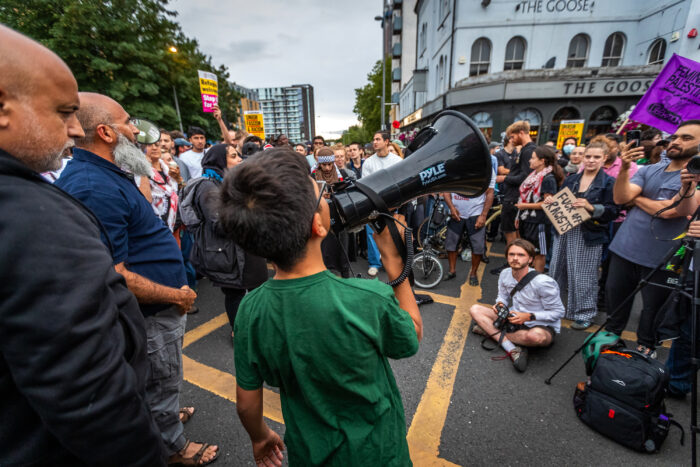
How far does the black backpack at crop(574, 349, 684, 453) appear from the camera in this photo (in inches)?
73.0

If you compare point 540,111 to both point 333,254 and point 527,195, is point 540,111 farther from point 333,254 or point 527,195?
point 333,254

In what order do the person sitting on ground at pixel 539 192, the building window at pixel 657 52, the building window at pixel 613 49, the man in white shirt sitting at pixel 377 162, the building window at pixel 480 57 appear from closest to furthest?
the person sitting on ground at pixel 539 192 < the man in white shirt sitting at pixel 377 162 < the building window at pixel 657 52 < the building window at pixel 613 49 < the building window at pixel 480 57

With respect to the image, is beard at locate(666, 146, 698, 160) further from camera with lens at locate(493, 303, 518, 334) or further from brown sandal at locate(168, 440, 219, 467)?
brown sandal at locate(168, 440, 219, 467)

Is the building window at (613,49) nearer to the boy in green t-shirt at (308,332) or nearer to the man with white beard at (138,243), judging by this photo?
the boy in green t-shirt at (308,332)

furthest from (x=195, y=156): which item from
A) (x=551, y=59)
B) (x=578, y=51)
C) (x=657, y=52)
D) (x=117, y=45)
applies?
(x=657, y=52)

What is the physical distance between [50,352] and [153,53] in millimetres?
18600

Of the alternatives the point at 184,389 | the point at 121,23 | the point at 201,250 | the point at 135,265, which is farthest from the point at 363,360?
the point at 121,23

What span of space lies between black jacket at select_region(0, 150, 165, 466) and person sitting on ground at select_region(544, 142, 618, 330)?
392 centimetres

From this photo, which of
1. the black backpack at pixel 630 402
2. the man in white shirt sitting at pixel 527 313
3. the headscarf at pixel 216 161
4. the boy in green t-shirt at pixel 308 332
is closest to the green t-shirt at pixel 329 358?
the boy in green t-shirt at pixel 308 332

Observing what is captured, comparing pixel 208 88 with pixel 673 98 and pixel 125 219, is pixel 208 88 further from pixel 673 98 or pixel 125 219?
pixel 673 98

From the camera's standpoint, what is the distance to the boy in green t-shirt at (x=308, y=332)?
835 millimetres

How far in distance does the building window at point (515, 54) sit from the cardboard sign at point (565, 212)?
1750 cm

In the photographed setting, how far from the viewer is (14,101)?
723mm

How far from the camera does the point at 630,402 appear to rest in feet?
6.21
